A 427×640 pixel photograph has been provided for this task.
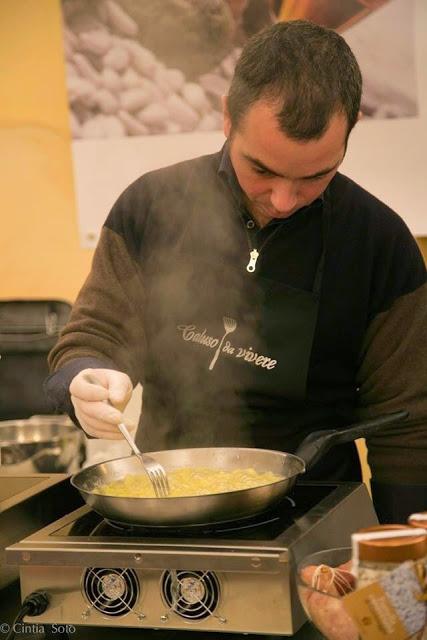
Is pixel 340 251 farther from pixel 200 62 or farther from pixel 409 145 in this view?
pixel 200 62

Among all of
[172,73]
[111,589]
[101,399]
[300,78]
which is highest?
[172,73]

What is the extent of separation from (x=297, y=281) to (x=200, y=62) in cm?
202

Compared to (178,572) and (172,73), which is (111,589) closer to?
(178,572)

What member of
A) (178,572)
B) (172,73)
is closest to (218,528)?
(178,572)

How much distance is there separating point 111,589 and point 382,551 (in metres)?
0.52

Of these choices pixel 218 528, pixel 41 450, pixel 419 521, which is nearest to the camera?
pixel 419 521

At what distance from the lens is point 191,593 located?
142cm

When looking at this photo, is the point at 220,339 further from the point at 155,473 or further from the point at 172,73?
the point at 172,73

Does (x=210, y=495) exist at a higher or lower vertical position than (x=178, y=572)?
higher

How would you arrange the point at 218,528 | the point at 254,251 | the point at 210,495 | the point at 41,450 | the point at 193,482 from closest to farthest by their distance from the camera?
the point at 210,495, the point at 218,528, the point at 193,482, the point at 254,251, the point at 41,450

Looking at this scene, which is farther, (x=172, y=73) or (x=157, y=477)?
(x=172, y=73)

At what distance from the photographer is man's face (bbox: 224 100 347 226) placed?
1.74 meters

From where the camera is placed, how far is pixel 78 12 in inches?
156

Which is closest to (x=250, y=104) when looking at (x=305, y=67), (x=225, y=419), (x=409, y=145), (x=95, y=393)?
(x=305, y=67)
